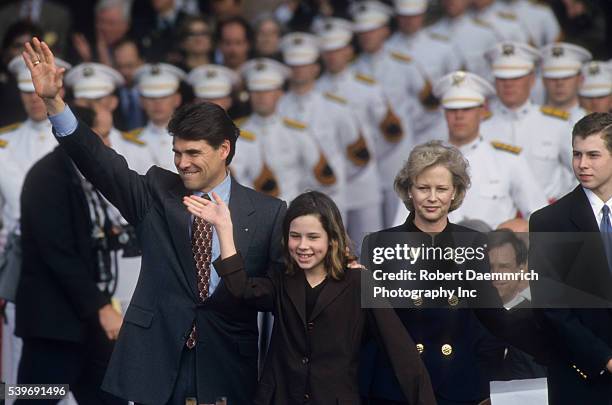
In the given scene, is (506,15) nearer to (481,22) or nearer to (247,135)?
(481,22)

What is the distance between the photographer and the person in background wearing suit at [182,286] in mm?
4473

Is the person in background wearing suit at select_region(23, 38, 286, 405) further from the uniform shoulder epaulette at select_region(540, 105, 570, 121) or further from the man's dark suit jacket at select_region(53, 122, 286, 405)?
the uniform shoulder epaulette at select_region(540, 105, 570, 121)

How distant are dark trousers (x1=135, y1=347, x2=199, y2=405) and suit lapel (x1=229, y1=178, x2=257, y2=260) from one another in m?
0.39

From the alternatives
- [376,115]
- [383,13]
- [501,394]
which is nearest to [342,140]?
[376,115]

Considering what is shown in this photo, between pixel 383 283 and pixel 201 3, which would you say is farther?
pixel 201 3

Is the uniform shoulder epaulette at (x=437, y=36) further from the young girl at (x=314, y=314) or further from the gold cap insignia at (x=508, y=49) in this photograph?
the young girl at (x=314, y=314)

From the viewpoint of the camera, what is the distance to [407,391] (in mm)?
4328

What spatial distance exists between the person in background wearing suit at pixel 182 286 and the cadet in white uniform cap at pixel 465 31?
344 cm

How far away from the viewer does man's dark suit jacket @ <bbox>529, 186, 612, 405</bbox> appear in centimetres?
448

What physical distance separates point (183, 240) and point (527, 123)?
296 centimetres

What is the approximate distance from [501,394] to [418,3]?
3.73 meters

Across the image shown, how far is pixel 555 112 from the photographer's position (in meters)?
6.97

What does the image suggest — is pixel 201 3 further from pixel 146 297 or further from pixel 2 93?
pixel 146 297

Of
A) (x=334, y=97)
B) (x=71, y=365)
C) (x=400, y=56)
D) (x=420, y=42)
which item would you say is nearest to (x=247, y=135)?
(x=334, y=97)
